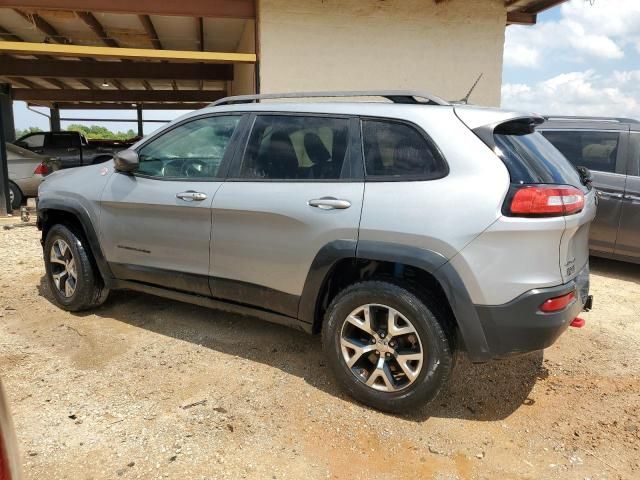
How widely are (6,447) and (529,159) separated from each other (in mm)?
2547

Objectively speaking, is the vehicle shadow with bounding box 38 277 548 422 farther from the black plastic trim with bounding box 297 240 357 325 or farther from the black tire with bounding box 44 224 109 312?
the black plastic trim with bounding box 297 240 357 325

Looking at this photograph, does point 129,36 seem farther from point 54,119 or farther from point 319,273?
point 54,119

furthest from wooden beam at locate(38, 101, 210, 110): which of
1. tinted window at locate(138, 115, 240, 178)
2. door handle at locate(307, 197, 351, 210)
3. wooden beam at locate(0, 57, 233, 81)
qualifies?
door handle at locate(307, 197, 351, 210)

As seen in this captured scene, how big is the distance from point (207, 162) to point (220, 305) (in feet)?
3.28

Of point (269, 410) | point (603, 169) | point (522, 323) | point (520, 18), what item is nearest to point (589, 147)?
point (603, 169)

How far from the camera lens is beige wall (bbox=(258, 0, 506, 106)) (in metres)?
7.91

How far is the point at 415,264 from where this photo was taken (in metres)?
2.68

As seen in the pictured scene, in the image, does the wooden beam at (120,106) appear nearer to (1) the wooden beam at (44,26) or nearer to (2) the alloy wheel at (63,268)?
(1) the wooden beam at (44,26)

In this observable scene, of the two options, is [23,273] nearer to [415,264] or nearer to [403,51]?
[415,264]

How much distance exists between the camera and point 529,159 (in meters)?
2.71

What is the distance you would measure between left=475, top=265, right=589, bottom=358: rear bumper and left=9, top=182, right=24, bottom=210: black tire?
975cm

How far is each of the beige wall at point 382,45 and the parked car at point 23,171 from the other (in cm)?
492

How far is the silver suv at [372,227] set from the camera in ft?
8.38

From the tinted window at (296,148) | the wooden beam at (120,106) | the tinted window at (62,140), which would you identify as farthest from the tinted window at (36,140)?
the tinted window at (296,148)
